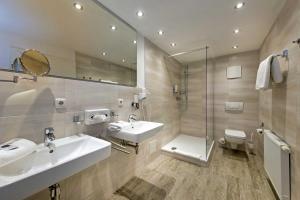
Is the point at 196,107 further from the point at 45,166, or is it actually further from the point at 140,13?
the point at 45,166

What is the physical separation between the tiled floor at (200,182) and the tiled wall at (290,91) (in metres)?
0.59

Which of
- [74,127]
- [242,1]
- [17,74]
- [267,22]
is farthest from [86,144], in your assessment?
[267,22]

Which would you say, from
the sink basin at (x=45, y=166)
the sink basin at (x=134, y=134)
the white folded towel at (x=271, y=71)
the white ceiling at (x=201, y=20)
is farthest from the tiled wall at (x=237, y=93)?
the sink basin at (x=45, y=166)

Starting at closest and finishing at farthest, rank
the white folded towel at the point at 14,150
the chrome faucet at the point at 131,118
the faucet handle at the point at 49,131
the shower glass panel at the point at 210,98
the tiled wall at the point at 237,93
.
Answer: the white folded towel at the point at 14,150
the faucet handle at the point at 49,131
the chrome faucet at the point at 131,118
the tiled wall at the point at 237,93
the shower glass panel at the point at 210,98

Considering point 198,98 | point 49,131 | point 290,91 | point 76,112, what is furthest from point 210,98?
point 49,131

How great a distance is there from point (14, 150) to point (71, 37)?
50.2 inches

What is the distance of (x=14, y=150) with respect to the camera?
818 mm

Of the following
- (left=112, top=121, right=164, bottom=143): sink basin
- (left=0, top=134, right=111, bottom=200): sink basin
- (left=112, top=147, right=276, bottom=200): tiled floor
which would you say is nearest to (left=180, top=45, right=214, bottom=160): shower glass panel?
(left=112, top=147, right=276, bottom=200): tiled floor

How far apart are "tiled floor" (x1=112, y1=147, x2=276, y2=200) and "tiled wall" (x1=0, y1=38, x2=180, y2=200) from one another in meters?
0.21

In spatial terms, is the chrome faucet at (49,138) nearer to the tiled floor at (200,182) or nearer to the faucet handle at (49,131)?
the faucet handle at (49,131)

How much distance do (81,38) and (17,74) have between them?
2.81 ft

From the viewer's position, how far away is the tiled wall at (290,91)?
132 cm

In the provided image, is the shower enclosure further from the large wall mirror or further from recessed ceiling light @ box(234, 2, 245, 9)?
the large wall mirror

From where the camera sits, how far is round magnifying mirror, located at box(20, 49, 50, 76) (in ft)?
3.49
